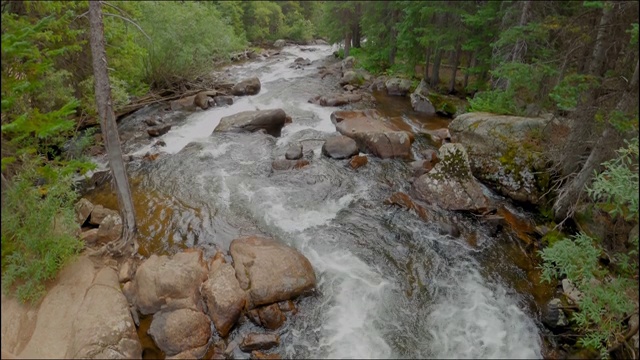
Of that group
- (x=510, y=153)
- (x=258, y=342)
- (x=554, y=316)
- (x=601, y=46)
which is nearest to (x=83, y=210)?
(x=258, y=342)

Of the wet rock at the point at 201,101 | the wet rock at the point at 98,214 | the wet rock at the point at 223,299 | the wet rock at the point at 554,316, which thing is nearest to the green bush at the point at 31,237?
the wet rock at the point at 98,214

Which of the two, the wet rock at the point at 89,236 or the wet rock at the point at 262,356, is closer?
the wet rock at the point at 262,356

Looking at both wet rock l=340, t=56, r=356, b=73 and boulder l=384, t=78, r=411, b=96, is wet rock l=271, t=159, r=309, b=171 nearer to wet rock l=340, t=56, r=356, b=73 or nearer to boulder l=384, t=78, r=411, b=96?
boulder l=384, t=78, r=411, b=96

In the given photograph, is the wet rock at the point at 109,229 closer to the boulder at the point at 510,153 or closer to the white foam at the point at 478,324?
the white foam at the point at 478,324

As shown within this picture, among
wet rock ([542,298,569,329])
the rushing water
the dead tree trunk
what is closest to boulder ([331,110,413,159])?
the rushing water

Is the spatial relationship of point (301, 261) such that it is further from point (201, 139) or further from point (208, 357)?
point (201, 139)

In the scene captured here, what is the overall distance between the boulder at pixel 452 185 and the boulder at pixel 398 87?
1189cm

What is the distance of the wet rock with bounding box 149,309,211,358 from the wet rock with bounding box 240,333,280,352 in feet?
2.43

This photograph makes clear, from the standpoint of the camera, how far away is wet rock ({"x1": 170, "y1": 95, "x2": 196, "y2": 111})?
1947 cm

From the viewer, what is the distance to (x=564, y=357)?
6766 mm

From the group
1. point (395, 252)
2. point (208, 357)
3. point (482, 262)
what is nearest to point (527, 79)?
point (482, 262)

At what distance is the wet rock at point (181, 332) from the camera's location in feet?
21.5

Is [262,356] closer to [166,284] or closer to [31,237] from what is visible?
[166,284]

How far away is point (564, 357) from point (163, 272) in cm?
809
